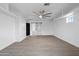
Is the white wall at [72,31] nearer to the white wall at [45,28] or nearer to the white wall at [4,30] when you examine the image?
the white wall at [4,30]

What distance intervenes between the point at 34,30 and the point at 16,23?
6436mm

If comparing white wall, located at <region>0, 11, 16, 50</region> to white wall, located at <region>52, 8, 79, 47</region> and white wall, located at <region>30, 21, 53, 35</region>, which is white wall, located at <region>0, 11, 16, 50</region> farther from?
white wall, located at <region>30, 21, 53, 35</region>

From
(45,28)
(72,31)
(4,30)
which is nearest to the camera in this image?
(4,30)

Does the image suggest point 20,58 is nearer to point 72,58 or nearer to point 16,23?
point 72,58

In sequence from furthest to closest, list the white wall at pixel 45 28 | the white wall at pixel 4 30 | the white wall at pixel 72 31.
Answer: the white wall at pixel 45 28, the white wall at pixel 72 31, the white wall at pixel 4 30

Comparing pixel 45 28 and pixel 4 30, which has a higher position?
pixel 4 30

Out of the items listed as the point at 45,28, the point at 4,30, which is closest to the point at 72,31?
the point at 4,30

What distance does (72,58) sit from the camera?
91cm

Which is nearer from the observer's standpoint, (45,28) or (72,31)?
(72,31)

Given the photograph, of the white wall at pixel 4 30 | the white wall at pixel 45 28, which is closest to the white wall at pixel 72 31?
the white wall at pixel 4 30

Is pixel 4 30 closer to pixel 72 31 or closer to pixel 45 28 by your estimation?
pixel 72 31

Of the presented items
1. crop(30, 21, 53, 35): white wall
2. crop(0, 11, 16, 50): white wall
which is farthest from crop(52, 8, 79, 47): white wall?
crop(30, 21, 53, 35): white wall

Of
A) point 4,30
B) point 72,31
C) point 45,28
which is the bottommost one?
point 45,28

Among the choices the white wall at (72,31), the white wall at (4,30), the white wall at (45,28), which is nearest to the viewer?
the white wall at (4,30)
